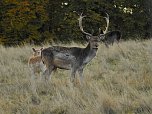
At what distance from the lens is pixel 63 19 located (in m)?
30.6

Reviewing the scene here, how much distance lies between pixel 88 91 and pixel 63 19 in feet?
74.9

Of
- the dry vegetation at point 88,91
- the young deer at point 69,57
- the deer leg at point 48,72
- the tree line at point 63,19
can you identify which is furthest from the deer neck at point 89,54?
the tree line at point 63,19

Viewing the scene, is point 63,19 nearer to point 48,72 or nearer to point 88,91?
point 48,72

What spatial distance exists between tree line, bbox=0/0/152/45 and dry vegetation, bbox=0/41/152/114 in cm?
1673

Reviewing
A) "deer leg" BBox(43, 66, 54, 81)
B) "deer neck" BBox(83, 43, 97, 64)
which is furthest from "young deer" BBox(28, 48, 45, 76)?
"deer neck" BBox(83, 43, 97, 64)

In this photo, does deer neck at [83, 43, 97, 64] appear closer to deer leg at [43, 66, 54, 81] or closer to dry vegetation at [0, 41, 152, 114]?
dry vegetation at [0, 41, 152, 114]

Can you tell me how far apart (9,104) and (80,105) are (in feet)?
4.61

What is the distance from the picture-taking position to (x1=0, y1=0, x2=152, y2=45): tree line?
95.5ft

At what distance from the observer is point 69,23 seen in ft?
97.7

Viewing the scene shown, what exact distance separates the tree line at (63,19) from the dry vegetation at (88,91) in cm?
1673

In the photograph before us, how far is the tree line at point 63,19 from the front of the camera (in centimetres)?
2909

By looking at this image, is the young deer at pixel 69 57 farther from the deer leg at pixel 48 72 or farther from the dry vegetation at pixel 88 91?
the dry vegetation at pixel 88 91

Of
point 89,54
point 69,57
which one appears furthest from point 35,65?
point 89,54

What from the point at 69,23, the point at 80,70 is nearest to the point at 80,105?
the point at 80,70
